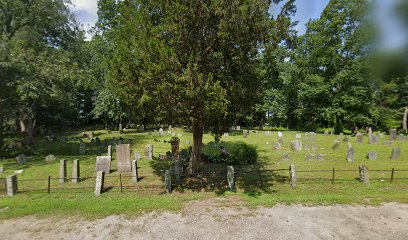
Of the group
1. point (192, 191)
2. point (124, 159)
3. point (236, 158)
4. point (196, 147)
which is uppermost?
point (196, 147)

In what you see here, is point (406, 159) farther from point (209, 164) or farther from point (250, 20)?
point (250, 20)

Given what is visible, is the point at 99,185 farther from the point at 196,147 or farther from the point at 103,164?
the point at 196,147

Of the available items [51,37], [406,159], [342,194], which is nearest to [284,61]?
[406,159]

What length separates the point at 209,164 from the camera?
48.6 feet

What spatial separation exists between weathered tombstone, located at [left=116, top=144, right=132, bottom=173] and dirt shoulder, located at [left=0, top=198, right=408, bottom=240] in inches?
237

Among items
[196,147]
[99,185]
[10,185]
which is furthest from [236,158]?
[10,185]

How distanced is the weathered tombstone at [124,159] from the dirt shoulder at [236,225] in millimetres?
6023

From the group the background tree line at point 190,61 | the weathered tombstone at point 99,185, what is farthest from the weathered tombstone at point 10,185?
the background tree line at point 190,61

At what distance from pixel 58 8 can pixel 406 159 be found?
33343 mm

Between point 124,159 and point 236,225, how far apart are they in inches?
342

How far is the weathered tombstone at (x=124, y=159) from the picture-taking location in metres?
13.5

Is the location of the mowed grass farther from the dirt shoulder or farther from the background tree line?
the background tree line

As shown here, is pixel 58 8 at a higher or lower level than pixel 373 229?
higher

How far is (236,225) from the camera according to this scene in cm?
681
